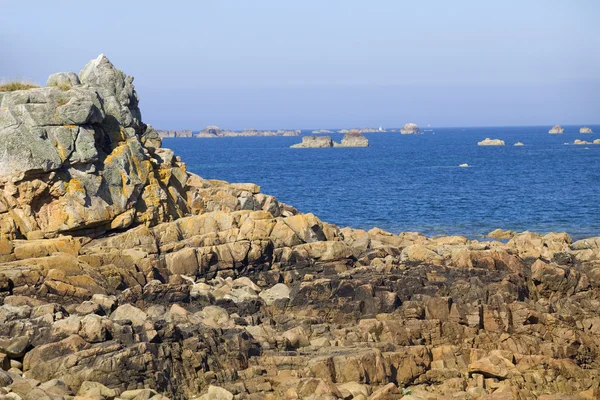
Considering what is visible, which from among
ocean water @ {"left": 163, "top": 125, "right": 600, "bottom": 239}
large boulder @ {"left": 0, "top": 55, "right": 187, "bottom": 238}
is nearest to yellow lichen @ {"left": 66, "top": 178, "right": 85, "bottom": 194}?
large boulder @ {"left": 0, "top": 55, "right": 187, "bottom": 238}

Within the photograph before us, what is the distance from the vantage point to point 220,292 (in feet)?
116

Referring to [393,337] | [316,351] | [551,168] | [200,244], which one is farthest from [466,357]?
[551,168]

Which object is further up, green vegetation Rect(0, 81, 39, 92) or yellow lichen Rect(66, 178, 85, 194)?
green vegetation Rect(0, 81, 39, 92)

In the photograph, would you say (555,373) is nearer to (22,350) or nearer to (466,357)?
(466,357)

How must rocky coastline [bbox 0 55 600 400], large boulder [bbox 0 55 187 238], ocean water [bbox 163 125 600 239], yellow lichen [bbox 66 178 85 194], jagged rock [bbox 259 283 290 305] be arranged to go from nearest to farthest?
rocky coastline [bbox 0 55 600 400] < jagged rock [bbox 259 283 290 305] < large boulder [bbox 0 55 187 238] < yellow lichen [bbox 66 178 85 194] < ocean water [bbox 163 125 600 239]

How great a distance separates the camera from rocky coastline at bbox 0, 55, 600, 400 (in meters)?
26.6

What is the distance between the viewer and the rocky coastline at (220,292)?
26.6 meters

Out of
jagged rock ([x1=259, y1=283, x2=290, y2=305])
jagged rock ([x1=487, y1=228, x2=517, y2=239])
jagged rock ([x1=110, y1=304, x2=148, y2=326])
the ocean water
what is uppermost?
jagged rock ([x1=110, y1=304, x2=148, y2=326])

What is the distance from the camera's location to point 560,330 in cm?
3250

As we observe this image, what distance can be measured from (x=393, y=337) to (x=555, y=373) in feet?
17.8

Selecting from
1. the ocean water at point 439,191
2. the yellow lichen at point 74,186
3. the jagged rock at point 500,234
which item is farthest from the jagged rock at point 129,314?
the ocean water at point 439,191

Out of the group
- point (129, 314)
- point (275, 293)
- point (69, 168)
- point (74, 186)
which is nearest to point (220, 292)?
point (275, 293)

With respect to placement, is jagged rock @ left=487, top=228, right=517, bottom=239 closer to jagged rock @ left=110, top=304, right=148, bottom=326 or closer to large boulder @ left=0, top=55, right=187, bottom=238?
large boulder @ left=0, top=55, right=187, bottom=238

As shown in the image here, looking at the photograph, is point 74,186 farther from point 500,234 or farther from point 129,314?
point 500,234
